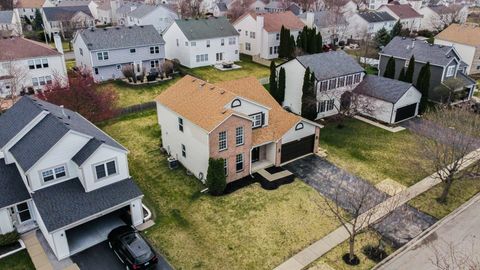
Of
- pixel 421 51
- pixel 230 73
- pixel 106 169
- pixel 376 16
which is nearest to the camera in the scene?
pixel 106 169

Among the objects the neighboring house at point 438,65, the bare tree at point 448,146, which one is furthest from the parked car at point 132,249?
the neighboring house at point 438,65

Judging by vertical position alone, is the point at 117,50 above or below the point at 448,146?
above

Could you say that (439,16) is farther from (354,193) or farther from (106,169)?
(106,169)

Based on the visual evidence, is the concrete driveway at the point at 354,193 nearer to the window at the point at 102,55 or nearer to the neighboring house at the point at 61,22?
the window at the point at 102,55

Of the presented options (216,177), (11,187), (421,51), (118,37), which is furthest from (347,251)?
(118,37)

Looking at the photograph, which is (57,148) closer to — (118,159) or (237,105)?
(118,159)

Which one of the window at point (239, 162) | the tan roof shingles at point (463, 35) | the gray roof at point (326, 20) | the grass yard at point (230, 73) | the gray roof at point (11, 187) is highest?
the gray roof at point (326, 20)

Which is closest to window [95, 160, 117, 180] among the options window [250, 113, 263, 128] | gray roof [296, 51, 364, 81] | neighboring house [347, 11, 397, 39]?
window [250, 113, 263, 128]

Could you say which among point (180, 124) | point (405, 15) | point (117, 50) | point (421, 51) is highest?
point (405, 15)
